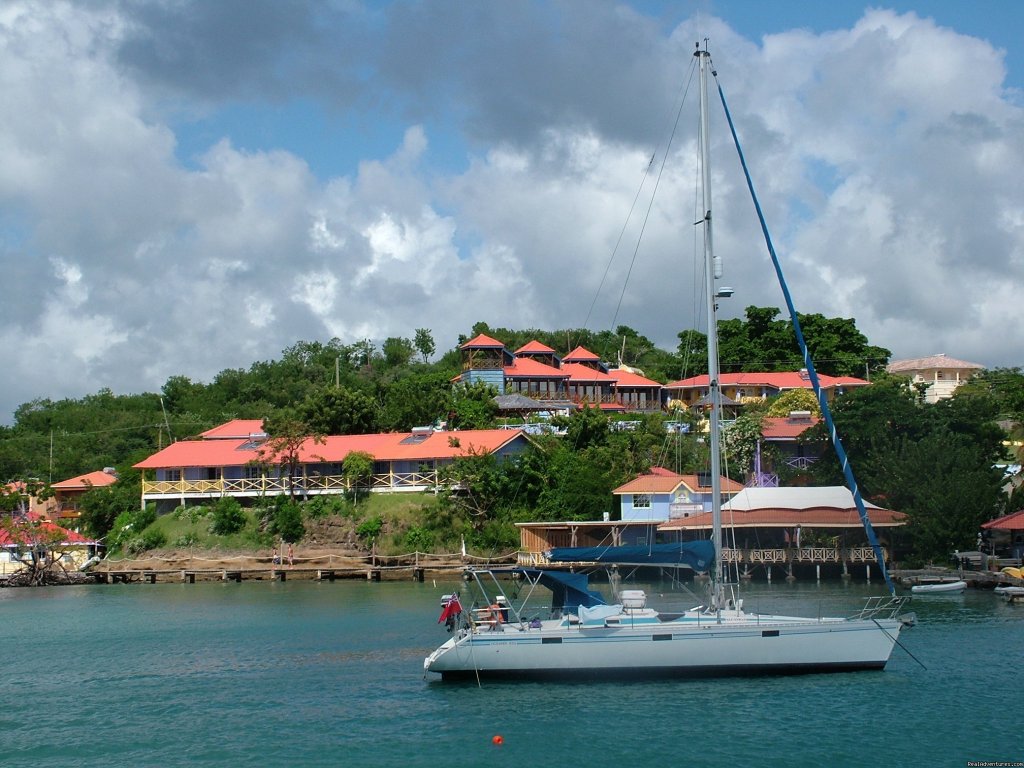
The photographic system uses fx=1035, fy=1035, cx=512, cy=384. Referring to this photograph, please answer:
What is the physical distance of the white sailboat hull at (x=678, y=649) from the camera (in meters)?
27.5

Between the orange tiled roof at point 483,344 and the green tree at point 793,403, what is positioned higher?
the orange tiled roof at point 483,344

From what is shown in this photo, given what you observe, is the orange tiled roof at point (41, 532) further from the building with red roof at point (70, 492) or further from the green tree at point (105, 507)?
the building with red roof at point (70, 492)

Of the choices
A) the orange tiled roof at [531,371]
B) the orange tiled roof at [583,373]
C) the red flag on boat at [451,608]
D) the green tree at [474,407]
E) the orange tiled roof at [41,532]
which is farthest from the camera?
the orange tiled roof at [583,373]

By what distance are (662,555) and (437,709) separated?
813 centimetres

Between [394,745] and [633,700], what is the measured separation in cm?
650

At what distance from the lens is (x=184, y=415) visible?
104 metres

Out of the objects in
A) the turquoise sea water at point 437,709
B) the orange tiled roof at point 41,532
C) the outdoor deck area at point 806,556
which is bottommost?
the turquoise sea water at point 437,709

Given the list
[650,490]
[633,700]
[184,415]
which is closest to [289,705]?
[633,700]

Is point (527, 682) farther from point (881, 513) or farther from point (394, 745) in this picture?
point (881, 513)

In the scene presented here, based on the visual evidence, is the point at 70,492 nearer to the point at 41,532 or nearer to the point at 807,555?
the point at 41,532

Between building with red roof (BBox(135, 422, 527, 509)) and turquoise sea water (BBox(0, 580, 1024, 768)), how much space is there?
27.6 meters

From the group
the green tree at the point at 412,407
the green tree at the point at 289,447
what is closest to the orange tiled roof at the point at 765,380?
the green tree at the point at 412,407

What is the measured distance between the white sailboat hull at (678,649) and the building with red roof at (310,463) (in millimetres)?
36437

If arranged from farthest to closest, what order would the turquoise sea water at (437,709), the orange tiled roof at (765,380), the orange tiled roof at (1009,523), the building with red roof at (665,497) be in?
the orange tiled roof at (765,380) → the building with red roof at (665,497) → the orange tiled roof at (1009,523) → the turquoise sea water at (437,709)
